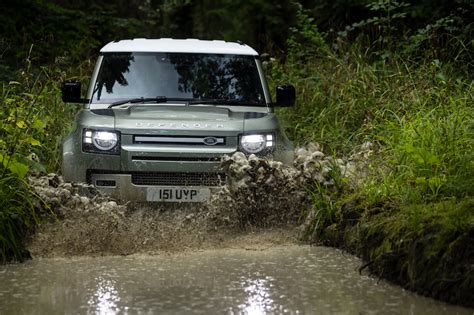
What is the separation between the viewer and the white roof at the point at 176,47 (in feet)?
35.8

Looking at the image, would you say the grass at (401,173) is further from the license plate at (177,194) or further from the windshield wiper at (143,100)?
the windshield wiper at (143,100)

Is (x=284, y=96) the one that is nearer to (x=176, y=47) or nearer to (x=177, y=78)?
(x=177, y=78)

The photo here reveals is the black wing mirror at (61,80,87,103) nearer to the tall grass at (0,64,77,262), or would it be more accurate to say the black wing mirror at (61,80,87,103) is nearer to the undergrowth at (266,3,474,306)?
the tall grass at (0,64,77,262)

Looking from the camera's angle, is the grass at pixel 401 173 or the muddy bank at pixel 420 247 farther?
the grass at pixel 401 173

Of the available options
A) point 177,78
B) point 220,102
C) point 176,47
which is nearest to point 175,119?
point 220,102

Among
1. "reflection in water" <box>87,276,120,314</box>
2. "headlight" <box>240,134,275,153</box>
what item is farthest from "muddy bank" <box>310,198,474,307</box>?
"reflection in water" <box>87,276,120,314</box>

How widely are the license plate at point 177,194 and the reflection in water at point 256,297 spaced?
6.41ft

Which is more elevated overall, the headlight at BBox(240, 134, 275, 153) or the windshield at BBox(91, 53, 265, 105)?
the windshield at BBox(91, 53, 265, 105)

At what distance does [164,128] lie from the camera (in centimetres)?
942

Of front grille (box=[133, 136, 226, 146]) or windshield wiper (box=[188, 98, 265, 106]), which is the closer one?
front grille (box=[133, 136, 226, 146])

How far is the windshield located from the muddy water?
2.43m

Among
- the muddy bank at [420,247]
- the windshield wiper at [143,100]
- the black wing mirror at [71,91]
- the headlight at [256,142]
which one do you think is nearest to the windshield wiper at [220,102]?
the windshield wiper at [143,100]

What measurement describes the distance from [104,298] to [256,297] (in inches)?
39.9

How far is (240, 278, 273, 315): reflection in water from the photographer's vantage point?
6457 mm
